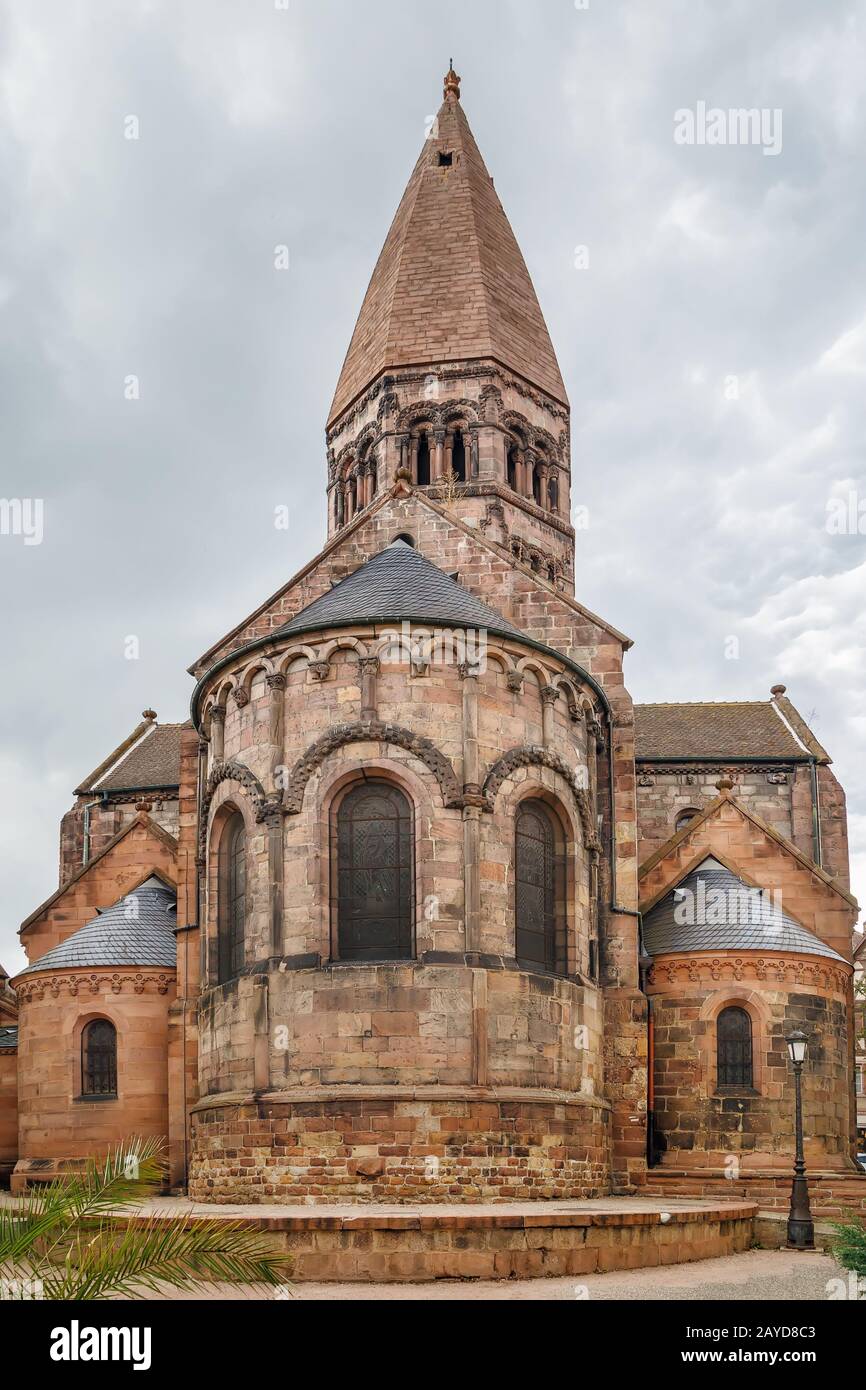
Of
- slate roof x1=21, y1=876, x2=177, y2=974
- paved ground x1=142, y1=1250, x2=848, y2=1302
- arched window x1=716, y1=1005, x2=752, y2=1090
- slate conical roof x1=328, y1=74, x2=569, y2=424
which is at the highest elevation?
slate conical roof x1=328, y1=74, x2=569, y2=424

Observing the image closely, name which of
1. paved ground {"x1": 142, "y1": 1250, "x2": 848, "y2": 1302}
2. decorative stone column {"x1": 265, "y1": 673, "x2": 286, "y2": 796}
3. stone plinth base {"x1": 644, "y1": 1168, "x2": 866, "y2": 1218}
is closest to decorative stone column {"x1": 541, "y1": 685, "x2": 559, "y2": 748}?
decorative stone column {"x1": 265, "y1": 673, "x2": 286, "y2": 796}

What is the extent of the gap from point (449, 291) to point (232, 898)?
76.6ft

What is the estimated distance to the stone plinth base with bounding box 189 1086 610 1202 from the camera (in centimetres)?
2311

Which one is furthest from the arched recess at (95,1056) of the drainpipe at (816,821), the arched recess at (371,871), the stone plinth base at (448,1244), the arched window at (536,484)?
the drainpipe at (816,821)

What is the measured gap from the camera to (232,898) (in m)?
27.0

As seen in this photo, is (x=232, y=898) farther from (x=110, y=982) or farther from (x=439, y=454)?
(x=439, y=454)

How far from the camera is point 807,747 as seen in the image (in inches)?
1697

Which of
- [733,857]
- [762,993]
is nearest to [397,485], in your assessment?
[733,857]

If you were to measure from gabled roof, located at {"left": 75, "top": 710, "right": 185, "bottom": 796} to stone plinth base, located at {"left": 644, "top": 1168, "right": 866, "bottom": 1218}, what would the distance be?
2070 cm

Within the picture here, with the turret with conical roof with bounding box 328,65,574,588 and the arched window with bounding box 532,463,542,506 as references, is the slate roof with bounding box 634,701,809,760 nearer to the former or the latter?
the turret with conical roof with bounding box 328,65,574,588

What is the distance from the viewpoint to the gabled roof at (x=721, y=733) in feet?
141

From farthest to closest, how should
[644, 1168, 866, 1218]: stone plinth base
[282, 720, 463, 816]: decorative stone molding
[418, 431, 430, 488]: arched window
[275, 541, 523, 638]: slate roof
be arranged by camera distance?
1. [418, 431, 430, 488]: arched window
2. [644, 1168, 866, 1218]: stone plinth base
3. [275, 541, 523, 638]: slate roof
4. [282, 720, 463, 816]: decorative stone molding

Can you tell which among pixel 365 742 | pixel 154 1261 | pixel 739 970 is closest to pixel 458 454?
pixel 739 970

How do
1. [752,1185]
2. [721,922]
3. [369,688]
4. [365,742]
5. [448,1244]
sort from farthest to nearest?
[721,922] → [752,1185] → [369,688] → [365,742] → [448,1244]
